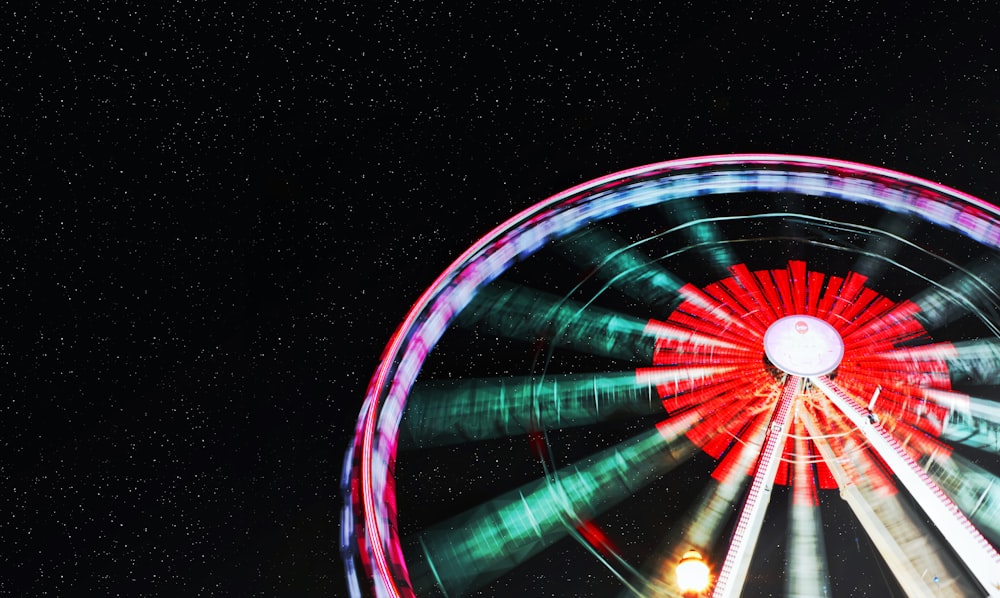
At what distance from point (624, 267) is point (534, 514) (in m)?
0.81

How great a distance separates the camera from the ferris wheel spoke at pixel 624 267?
2.47 m

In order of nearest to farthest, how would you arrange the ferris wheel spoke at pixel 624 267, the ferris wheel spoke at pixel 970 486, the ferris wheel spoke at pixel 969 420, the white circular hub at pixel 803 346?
the ferris wheel spoke at pixel 970 486 → the ferris wheel spoke at pixel 969 420 → the white circular hub at pixel 803 346 → the ferris wheel spoke at pixel 624 267

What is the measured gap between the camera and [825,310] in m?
2.41

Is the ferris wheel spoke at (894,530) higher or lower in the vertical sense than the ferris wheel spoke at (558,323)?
lower

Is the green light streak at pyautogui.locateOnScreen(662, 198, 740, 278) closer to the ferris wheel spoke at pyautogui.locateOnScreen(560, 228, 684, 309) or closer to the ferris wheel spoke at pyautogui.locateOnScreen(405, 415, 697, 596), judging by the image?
the ferris wheel spoke at pyautogui.locateOnScreen(560, 228, 684, 309)

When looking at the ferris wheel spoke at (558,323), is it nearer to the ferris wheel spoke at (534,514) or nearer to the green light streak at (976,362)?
the ferris wheel spoke at (534,514)

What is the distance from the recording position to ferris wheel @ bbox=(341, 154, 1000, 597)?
1933 millimetres

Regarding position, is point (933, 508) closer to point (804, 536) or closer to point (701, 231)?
point (804, 536)

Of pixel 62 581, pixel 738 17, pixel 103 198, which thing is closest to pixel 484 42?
pixel 738 17

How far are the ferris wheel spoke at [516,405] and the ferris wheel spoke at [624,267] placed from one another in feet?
0.91

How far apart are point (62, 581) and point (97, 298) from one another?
2.54 feet

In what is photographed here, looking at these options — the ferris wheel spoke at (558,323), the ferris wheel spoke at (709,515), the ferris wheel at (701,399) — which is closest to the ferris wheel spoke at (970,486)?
the ferris wheel at (701,399)

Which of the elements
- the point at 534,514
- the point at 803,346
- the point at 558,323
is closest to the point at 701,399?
the point at 803,346

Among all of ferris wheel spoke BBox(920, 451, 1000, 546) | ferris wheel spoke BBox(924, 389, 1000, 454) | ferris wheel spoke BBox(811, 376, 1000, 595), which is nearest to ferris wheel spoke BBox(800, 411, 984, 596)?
ferris wheel spoke BBox(811, 376, 1000, 595)
